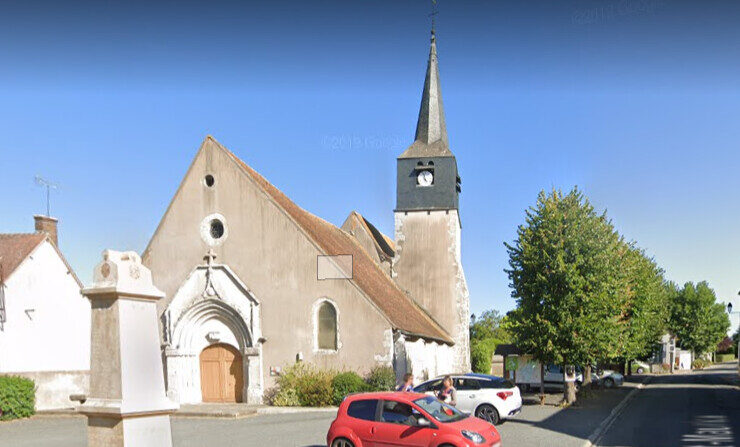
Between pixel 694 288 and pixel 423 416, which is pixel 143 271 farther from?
pixel 694 288

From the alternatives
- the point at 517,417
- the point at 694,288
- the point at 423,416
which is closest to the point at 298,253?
the point at 517,417

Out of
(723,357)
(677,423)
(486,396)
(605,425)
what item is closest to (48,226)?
(486,396)

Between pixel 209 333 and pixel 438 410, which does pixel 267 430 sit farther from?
pixel 209 333

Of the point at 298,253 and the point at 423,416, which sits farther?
the point at 298,253

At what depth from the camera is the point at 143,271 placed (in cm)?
854

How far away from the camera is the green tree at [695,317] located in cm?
8581

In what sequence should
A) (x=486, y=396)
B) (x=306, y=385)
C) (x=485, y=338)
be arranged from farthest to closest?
(x=485, y=338)
(x=306, y=385)
(x=486, y=396)

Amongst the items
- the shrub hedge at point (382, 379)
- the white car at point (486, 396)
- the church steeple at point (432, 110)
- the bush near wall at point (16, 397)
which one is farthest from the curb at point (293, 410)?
the church steeple at point (432, 110)

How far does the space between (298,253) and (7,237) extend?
12565 mm

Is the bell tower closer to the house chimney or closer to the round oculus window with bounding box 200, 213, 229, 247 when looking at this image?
the round oculus window with bounding box 200, 213, 229, 247

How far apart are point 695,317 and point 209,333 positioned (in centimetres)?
7584

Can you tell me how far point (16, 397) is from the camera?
2370 centimetres

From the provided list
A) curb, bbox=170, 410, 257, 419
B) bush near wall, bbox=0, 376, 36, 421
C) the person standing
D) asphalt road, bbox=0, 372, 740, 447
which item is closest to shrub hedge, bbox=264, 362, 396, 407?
asphalt road, bbox=0, 372, 740, 447

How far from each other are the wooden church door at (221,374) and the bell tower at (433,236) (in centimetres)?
1191
